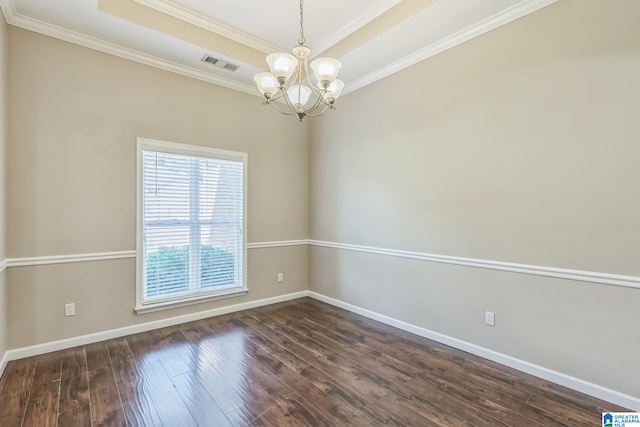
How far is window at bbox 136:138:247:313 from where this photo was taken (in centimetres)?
342

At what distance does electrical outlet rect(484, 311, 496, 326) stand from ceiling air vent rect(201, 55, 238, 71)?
382 cm

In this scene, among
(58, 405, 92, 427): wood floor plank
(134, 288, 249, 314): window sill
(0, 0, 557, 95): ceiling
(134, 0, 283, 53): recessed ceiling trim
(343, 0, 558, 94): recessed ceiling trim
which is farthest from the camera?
(134, 288, 249, 314): window sill

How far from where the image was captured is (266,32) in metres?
3.41

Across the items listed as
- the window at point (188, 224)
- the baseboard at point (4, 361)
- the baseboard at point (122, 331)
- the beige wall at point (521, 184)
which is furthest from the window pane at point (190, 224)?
the beige wall at point (521, 184)

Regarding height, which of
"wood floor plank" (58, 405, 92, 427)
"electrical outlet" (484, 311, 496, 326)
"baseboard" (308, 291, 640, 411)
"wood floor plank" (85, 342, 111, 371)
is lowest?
"wood floor plank" (58, 405, 92, 427)

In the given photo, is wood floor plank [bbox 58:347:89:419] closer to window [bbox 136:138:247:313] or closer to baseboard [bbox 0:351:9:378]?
baseboard [bbox 0:351:9:378]

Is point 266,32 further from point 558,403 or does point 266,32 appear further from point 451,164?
point 558,403

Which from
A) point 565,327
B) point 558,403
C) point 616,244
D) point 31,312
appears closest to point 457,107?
point 616,244

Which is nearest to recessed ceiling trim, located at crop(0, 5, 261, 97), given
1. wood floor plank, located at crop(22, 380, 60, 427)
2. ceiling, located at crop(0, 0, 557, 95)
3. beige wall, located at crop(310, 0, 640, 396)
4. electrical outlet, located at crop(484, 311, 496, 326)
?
ceiling, located at crop(0, 0, 557, 95)

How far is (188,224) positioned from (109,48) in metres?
2.02

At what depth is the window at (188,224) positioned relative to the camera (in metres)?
3.42

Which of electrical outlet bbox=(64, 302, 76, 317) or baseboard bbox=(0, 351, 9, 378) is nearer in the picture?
baseboard bbox=(0, 351, 9, 378)

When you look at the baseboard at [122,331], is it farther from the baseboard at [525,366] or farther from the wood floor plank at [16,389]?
the baseboard at [525,366]

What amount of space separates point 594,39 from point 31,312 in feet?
17.2
